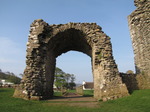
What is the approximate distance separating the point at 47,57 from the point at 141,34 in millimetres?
8316

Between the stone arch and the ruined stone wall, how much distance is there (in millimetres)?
3805

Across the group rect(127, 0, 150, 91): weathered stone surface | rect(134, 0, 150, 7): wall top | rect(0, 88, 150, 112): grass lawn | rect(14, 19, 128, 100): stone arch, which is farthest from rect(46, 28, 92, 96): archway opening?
rect(134, 0, 150, 7): wall top

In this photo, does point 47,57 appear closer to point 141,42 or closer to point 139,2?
point 141,42

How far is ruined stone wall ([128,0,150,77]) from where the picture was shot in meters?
11.0

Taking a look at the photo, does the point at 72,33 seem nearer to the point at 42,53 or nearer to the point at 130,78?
the point at 42,53

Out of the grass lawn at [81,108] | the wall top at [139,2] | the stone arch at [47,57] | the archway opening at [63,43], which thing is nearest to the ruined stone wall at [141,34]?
the wall top at [139,2]

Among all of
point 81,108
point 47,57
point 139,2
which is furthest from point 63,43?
point 139,2

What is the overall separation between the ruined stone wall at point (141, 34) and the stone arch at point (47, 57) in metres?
3.80

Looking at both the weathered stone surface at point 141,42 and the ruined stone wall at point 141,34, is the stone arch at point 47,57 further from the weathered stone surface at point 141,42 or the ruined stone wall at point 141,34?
the ruined stone wall at point 141,34

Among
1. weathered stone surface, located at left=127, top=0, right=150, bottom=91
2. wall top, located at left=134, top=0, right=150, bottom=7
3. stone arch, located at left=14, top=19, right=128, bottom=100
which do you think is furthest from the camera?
wall top, located at left=134, top=0, right=150, bottom=7

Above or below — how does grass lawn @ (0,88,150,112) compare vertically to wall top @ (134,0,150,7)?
below

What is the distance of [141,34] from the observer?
11.6 meters

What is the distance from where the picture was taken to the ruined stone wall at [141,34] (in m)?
11.0

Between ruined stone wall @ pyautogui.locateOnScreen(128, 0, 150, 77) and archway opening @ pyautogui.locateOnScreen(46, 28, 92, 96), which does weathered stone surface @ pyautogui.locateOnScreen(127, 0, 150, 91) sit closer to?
ruined stone wall @ pyautogui.locateOnScreen(128, 0, 150, 77)
